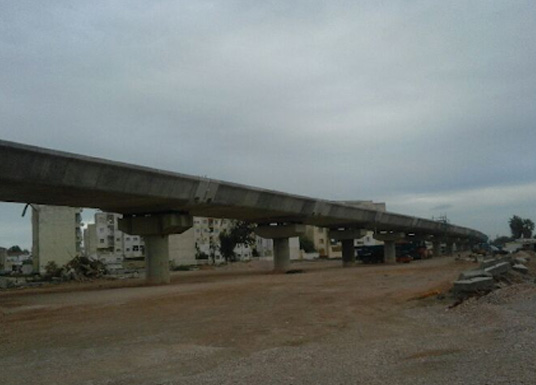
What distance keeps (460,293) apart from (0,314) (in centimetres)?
1545

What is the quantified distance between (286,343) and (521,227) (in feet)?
533

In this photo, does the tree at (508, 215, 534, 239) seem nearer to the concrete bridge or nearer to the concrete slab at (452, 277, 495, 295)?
the concrete bridge

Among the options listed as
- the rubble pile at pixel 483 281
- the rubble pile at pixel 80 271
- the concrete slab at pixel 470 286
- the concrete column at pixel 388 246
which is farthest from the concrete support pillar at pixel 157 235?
the concrete column at pixel 388 246

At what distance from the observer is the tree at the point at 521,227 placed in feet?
508

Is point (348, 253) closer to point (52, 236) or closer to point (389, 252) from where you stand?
point (389, 252)

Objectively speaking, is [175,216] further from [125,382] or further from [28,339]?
[125,382]

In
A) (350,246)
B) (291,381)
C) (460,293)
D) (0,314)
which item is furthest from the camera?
(350,246)

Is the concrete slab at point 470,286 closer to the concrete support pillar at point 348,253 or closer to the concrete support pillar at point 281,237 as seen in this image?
the concrete support pillar at point 281,237

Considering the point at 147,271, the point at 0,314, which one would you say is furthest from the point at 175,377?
the point at 147,271

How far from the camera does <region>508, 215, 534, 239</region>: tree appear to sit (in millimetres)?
154875

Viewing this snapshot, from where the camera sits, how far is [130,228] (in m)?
37.2

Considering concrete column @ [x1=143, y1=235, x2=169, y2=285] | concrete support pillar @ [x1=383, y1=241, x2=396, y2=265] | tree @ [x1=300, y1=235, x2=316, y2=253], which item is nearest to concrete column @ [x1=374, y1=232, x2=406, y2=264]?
concrete support pillar @ [x1=383, y1=241, x2=396, y2=265]

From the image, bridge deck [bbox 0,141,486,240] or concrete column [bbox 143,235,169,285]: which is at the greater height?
bridge deck [bbox 0,141,486,240]

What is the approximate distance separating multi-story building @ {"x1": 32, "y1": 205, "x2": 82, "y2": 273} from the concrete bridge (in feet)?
129
